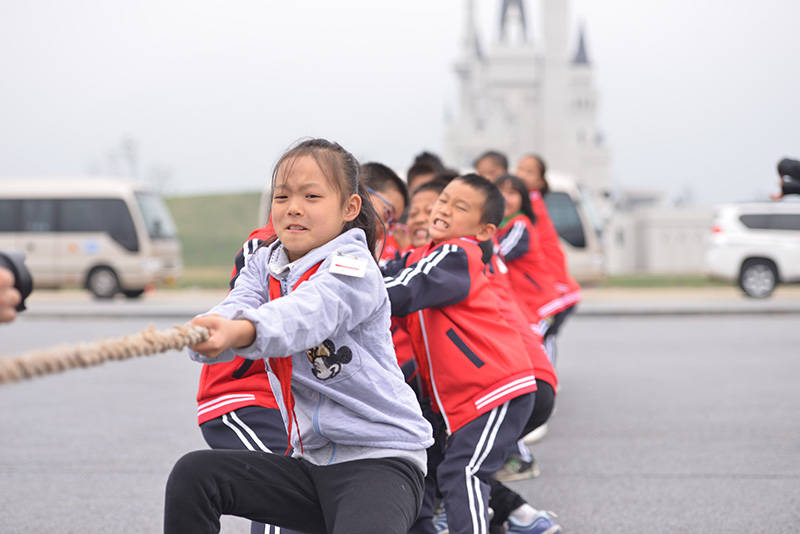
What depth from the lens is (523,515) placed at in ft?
13.4

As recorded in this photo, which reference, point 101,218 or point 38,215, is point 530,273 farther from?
point 38,215

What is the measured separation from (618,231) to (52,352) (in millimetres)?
60510

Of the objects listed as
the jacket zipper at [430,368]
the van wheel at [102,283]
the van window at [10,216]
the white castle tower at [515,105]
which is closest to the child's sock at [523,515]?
the jacket zipper at [430,368]

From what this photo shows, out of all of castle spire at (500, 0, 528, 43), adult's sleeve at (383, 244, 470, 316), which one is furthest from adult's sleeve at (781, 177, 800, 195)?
castle spire at (500, 0, 528, 43)

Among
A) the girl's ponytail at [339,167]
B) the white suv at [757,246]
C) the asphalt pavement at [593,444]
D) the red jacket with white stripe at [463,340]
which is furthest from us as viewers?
the white suv at [757,246]

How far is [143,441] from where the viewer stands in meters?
6.34

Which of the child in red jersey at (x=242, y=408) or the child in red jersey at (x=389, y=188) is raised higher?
the child in red jersey at (x=389, y=188)

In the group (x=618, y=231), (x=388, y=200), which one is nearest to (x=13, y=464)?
(x=388, y=200)

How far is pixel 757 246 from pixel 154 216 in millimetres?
12909

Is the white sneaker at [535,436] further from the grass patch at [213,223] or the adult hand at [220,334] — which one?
the grass patch at [213,223]

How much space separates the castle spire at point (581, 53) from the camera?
76188 mm

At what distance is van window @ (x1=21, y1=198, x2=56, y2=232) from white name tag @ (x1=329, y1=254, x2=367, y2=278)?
21.1m

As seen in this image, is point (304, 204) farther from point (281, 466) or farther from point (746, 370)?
point (746, 370)

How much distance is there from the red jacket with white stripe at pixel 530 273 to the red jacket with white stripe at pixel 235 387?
2656mm
